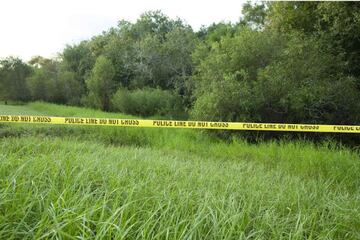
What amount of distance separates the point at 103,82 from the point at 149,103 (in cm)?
402

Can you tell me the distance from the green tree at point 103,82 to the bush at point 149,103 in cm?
182

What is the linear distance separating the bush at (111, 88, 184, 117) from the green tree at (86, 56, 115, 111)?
1.82 m

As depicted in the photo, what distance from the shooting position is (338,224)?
3.19 metres

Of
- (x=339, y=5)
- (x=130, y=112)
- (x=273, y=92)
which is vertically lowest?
(x=130, y=112)

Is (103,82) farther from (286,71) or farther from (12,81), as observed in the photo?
(286,71)

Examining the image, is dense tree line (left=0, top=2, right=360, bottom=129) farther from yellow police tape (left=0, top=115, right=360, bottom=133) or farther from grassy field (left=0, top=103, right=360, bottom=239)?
grassy field (left=0, top=103, right=360, bottom=239)

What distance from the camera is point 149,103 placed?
1842 centimetres

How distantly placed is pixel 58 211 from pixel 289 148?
21.2ft

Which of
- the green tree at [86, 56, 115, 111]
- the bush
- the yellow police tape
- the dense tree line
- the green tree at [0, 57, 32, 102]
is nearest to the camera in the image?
the yellow police tape

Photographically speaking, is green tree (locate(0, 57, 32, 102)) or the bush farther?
green tree (locate(0, 57, 32, 102))

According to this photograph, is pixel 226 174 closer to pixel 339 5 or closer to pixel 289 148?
pixel 289 148

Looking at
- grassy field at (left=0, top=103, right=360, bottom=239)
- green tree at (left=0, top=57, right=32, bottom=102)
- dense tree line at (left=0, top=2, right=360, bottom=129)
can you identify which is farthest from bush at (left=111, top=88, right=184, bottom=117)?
green tree at (left=0, top=57, right=32, bottom=102)

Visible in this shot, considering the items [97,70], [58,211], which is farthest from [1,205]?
[97,70]

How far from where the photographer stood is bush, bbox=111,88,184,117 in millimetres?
18016
